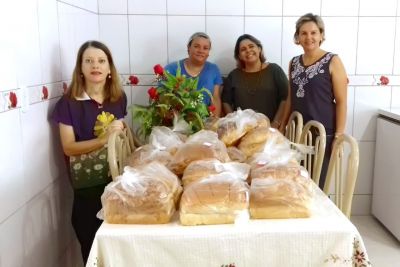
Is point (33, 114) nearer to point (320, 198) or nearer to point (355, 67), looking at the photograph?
point (320, 198)

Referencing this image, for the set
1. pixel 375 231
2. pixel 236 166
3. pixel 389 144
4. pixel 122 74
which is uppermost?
pixel 122 74

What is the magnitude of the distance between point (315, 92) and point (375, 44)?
92cm

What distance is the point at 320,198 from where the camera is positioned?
125 cm

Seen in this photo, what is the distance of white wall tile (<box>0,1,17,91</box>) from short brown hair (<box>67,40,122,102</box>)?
1.18 feet

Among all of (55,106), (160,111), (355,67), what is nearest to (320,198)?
(160,111)

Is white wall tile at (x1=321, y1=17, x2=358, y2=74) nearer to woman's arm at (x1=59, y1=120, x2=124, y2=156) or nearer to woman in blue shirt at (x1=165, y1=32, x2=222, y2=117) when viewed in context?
woman in blue shirt at (x1=165, y1=32, x2=222, y2=117)

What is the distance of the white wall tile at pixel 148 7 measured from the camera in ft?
8.94

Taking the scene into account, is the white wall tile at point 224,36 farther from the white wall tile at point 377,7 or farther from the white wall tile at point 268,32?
the white wall tile at point 377,7

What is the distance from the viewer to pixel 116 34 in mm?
2752

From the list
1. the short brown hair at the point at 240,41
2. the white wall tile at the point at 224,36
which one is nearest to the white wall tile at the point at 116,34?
the white wall tile at the point at 224,36

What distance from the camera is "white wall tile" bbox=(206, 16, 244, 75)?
2.76 metres

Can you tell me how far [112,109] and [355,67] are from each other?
1.80 m

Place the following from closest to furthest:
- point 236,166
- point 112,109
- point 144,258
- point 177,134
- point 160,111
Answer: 1. point 144,258
2. point 236,166
3. point 177,134
4. point 160,111
5. point 112,109

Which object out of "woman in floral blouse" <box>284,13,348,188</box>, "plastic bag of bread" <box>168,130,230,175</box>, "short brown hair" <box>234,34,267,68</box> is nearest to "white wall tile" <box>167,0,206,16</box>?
Answer: "short brown hair" <box>234,34,267,68</box>
